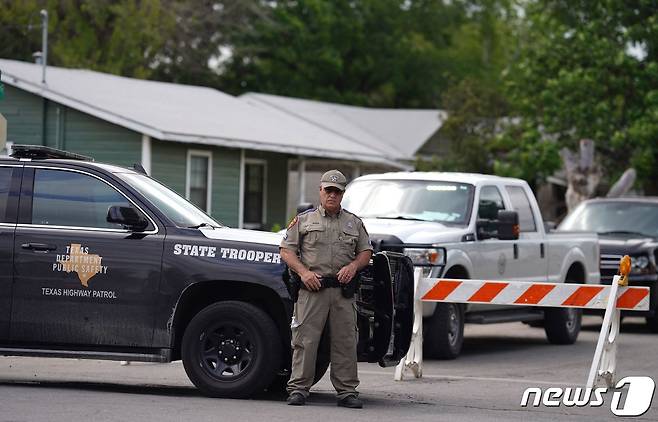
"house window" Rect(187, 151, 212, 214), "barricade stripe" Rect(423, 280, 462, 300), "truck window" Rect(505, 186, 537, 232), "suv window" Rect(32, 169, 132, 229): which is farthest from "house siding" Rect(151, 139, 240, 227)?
"suv window" Rect(32, 169, 132, 229)

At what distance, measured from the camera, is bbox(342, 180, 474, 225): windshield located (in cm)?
1600

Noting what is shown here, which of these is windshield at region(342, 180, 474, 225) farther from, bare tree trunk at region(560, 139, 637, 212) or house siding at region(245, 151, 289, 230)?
house siding at region(245, 151, 289, 230)

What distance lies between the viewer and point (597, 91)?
117ft

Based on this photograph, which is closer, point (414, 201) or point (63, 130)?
point (414, 201)

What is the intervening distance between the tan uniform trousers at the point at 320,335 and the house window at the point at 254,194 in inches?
896

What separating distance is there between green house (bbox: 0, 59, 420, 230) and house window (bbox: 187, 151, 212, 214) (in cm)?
2

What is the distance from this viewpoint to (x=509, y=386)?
12734mm

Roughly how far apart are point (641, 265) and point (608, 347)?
7881 mm

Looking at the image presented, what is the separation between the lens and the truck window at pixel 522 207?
17.2 metres

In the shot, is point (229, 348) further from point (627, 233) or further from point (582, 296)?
point (627, 233)

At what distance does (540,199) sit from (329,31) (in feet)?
49.9

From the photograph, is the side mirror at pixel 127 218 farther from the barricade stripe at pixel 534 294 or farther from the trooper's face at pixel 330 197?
the barricade stripe at pixel 534 294

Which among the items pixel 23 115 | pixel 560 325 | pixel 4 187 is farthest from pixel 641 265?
pixel 23 115

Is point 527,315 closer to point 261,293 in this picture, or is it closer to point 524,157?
point 261,293
